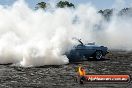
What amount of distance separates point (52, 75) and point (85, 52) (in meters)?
8.82

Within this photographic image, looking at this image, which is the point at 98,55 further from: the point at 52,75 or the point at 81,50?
the point at 52,75

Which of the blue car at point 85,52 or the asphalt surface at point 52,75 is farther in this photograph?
the blue car at point 85,52

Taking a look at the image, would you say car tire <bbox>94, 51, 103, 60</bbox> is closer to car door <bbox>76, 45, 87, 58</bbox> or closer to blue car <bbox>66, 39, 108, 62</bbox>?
blue car <bbox>66, 39, 108, 62</bbox>

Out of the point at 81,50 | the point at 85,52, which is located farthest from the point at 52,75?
the point at 85,52

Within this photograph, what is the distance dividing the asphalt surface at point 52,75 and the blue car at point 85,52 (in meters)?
1.11

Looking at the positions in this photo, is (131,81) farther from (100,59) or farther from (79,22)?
(79,22)

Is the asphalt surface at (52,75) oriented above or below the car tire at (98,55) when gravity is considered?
below

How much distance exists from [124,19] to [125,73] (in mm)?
34067

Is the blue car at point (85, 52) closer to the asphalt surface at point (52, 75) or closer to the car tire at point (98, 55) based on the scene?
the car tire at point (98, 55)

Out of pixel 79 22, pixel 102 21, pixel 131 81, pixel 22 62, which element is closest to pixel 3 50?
pixel 22 62

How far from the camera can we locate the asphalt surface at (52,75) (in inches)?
806

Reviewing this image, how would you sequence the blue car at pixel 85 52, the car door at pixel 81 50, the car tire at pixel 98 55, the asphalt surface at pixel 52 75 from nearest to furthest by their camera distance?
the asphalt surface at pixel 52 75 < the blue car at pixel 85 52 < the car door at pixel 81 50 < the car tire at pixel 98 55

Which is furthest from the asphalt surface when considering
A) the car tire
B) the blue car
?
the car tire

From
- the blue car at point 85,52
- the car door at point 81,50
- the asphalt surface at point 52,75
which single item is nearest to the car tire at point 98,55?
the blue car at point 85,52
